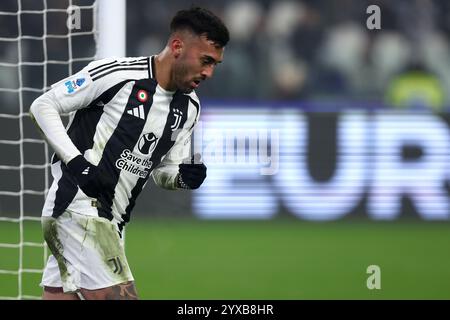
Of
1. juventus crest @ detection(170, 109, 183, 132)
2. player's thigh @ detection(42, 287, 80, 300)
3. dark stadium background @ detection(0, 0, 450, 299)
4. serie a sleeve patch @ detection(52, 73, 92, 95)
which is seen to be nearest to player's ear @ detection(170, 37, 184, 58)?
juventus crest @ detection(170, 109, 183, 132)

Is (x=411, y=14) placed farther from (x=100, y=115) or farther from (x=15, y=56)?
(x=100, y=115)

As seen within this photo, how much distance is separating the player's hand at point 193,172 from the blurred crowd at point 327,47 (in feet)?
24.1

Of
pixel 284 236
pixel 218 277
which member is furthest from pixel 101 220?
pixel 284 236

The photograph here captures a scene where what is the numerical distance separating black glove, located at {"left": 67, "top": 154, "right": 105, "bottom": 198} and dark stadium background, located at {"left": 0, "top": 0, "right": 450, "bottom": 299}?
129 inches

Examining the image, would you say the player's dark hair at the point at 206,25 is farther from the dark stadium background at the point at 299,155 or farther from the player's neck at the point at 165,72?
the dark stadium background at the point at 299,155

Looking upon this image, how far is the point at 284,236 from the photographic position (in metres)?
11.1

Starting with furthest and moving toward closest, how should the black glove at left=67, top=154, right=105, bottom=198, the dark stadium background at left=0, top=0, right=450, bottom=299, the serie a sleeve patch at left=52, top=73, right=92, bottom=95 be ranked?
the dark stadium background at left=0, top=0, right=450, bottom=299, the serie a sleeve patch at left=52, top=73, right=92, bottom=95, the black glove at left=67, top=154, right=105, bottom=198

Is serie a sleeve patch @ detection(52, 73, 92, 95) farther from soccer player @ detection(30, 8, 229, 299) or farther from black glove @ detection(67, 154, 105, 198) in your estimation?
black glove @ detection(67, 154, 105, 198)

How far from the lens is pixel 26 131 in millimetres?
9961

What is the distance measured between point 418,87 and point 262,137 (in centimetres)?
289

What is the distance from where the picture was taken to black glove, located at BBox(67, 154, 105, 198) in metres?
4.95

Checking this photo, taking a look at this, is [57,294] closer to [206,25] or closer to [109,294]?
[109,294]

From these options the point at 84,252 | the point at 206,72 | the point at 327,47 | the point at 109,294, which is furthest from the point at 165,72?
the point at 327,47

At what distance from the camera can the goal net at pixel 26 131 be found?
8656 mm
